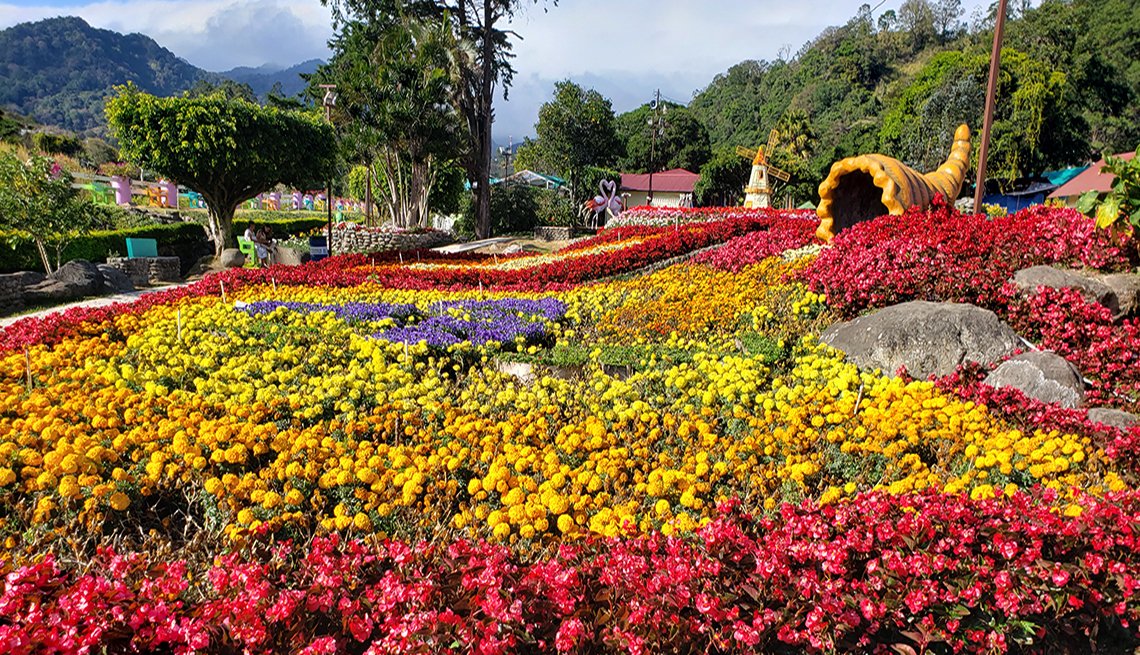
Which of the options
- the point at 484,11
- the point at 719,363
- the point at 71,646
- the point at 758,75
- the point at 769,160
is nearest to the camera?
the point at 71,646

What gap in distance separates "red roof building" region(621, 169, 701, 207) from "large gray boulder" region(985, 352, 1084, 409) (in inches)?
1703

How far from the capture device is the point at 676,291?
9.04 meters

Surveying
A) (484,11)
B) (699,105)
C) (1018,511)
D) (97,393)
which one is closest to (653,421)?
(1018,511)

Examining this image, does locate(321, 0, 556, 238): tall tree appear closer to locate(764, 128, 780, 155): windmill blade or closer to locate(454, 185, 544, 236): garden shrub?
locate(454, 185, 544, 236): garden shrub

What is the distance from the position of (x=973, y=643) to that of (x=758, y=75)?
100 metres

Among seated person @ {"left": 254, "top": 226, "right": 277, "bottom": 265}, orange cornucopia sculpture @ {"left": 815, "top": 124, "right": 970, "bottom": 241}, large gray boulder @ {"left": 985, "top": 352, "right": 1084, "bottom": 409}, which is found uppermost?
orange cornucopia sculpture @ {"left": 815, "top": 124, "right": 970, "bottom": 241}

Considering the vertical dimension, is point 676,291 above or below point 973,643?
above

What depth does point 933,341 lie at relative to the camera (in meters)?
5.87

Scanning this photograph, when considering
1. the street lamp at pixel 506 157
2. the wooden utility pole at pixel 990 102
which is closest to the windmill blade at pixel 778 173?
the street lamp at pixel 506 157

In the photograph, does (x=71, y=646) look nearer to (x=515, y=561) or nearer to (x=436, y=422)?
(x=515, y=561)

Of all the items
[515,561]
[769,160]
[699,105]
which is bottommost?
[515,561]

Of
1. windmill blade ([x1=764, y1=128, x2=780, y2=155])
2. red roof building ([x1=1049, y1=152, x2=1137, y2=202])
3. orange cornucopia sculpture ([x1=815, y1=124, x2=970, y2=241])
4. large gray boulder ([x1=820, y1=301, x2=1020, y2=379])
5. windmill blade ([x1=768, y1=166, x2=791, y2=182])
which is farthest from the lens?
windmill blade ([x1=764, y1=128, x2=780, y2=155])

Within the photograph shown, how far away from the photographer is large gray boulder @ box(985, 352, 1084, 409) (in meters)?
5.06

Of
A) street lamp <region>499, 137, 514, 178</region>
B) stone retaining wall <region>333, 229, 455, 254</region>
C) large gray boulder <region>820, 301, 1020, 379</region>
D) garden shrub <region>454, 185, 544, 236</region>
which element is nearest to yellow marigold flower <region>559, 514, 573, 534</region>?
large gray boulder <region>820, 301, 1020, 379</region>
